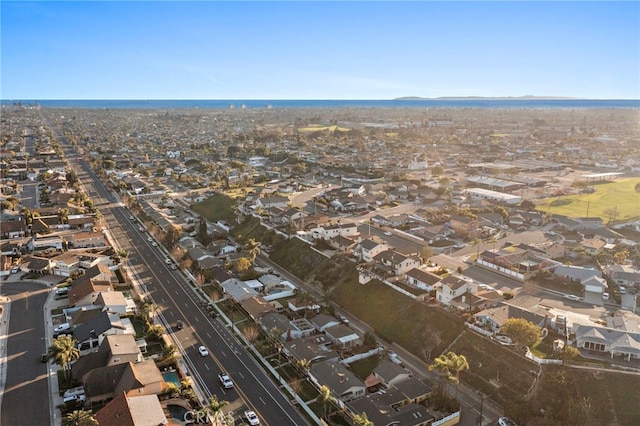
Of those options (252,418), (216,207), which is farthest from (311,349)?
(216,207)

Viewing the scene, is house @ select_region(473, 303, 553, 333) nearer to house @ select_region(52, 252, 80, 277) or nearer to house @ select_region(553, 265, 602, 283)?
house @ select_region(553, 265, 602, 283)

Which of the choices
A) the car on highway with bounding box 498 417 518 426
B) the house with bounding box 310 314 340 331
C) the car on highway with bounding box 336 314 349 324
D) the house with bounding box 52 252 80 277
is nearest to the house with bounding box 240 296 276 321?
the house with bounding box 310 314 340 331

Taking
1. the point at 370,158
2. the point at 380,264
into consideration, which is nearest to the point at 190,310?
the point at 380,264

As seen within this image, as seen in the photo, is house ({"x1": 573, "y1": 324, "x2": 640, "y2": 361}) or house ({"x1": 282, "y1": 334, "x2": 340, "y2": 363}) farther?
house ({"x1": 282, "y1": 334, "x2": 340, "y2": 363})

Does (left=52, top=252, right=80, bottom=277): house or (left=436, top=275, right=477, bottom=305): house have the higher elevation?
(left=436, top=275, right=477, bottom=305): house

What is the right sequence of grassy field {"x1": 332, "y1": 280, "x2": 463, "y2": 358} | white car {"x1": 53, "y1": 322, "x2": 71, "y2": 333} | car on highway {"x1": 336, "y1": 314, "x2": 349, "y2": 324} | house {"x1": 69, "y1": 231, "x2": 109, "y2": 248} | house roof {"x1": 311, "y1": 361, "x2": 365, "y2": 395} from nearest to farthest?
house roof {"x1": 311, "y1": 361, "x2": 365, "y2": 395} → grassy field {"x1": 332, "y1": 280, "x2": 463, "y2": 358} → white car {"x1": 53, "y1": 322, "x2": 71, "y2": 333} → car on highway {"x1": 336, "y1": 314, "x2": 349, "y2": 324} → house {"x1": 69, "y1": 231, "x2": 109, "y2": 248}

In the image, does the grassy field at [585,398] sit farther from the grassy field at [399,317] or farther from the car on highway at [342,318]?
the car on highway at [342,318]
